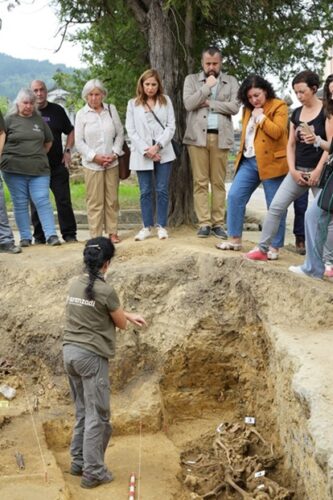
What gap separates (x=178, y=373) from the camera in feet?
24.1

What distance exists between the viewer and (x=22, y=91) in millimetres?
8617

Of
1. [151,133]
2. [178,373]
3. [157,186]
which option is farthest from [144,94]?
[178,373]

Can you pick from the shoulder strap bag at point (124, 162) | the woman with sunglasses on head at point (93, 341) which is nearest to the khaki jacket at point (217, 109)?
the shoulder strap bag at point (124, 162)

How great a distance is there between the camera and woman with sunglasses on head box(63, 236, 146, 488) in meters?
5.71

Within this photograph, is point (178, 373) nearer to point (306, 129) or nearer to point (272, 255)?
point (272, 255)

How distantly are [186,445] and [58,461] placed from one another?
46.7 inches

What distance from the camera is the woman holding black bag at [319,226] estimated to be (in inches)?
270

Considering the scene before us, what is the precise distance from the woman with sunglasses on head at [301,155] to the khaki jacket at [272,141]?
330mm

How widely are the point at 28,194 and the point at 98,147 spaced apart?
1093 millimetres

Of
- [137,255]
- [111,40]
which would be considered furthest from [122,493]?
[111,40]

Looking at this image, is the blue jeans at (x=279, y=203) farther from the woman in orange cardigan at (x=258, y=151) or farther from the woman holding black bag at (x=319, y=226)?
the woman holding black bag at (x=319, y=226)

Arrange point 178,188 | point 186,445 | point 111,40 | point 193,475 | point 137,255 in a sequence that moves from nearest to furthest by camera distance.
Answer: point 193,475 < point 186,445 < point 137,255 < point 178,188 < point 111,40

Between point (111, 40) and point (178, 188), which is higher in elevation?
point (111, 40)

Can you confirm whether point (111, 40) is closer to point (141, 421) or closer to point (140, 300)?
point (140, 300)
